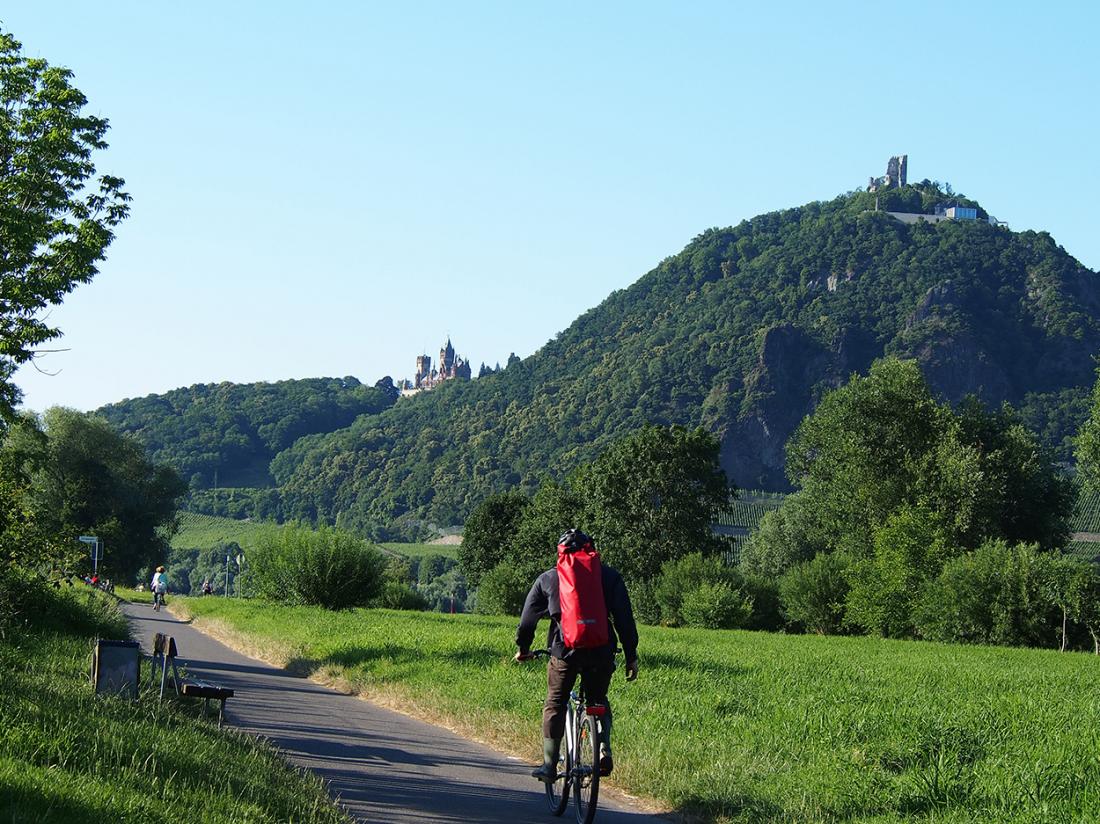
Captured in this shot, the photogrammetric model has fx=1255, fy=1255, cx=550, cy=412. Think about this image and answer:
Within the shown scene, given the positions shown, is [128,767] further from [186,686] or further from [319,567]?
[319,567]

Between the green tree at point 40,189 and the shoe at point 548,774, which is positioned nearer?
the shoe at point 548,774

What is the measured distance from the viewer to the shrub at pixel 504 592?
2633 inches

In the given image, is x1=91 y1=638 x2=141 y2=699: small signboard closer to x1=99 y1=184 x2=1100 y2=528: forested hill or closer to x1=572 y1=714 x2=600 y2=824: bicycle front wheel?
x1=572 y1=714 x2=600 y2=824: bicycle front wheel

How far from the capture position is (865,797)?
8.52 meters

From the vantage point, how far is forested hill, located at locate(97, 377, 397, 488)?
168m

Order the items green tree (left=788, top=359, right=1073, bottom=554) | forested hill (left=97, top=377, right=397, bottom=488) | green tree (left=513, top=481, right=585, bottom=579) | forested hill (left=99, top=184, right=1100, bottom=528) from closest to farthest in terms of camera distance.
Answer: green tree (left=788, top=359, right=1073, bottom=554)
green tree (left=513, top=481, right=585, bottom=579)
forested hill (left=99, top=184, right=1100, bottom=528)
forested hill (left=97, top=377, right=397, bottom=488)

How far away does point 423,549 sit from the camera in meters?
136

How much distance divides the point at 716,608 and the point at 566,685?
40861 millimetres

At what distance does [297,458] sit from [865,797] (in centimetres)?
16480

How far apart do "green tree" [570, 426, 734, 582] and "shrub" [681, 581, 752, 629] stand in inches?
549

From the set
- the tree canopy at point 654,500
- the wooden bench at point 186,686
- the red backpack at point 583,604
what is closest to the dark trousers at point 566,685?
the red backpack at point 583,604

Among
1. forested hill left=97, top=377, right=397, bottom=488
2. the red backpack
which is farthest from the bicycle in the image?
forested hill left=97, top=377, right=397, bottom=488

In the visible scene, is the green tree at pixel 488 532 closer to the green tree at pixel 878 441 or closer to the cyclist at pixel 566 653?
the green tree at pixel 878 441

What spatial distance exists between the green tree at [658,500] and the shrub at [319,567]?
28.2 m
